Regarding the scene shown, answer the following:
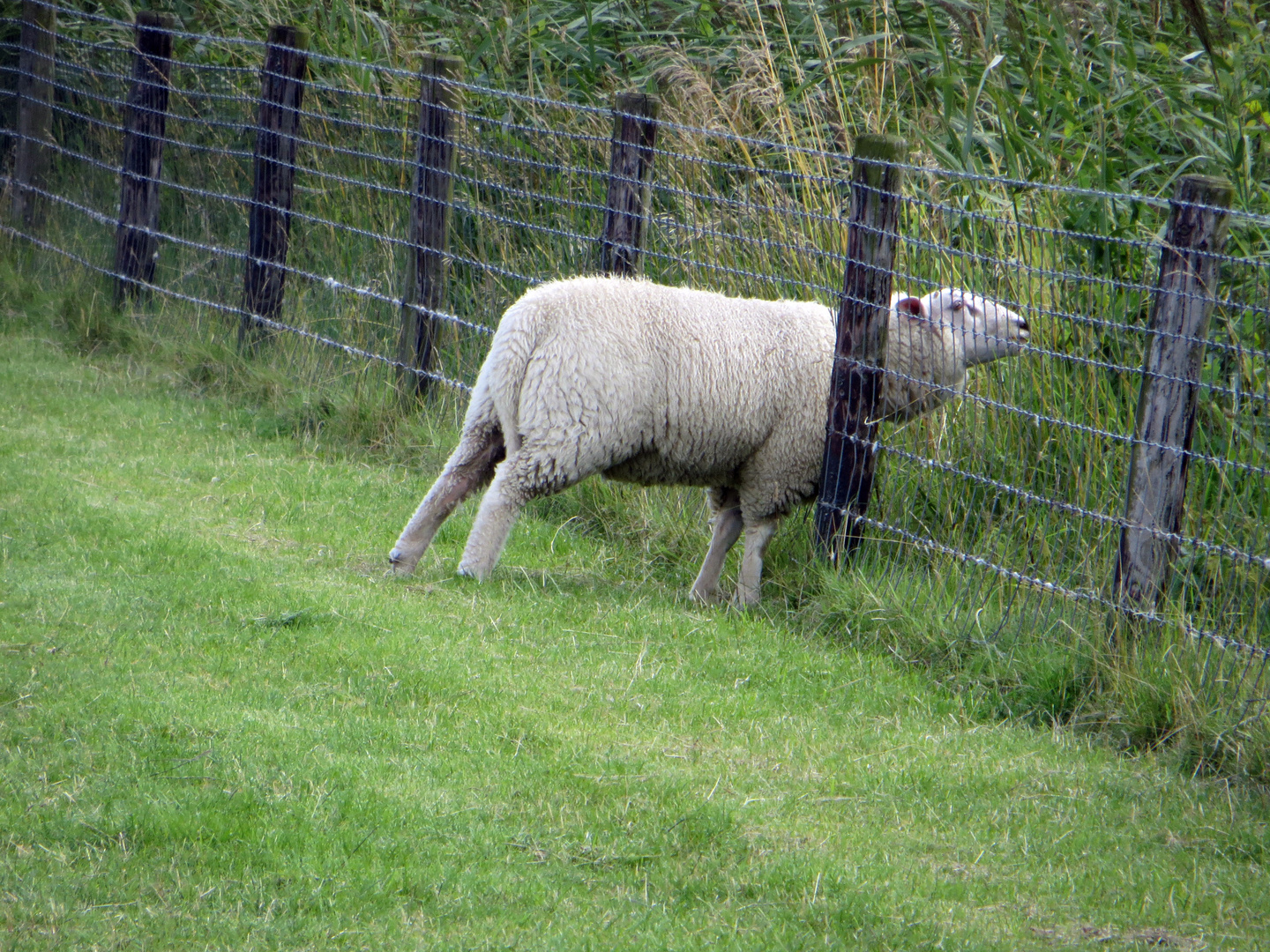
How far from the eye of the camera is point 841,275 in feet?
19.5

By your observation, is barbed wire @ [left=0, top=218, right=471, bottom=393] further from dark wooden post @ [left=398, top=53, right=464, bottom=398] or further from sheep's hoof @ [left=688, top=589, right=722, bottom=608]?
sheep's hoof @ [left=688, top=589, right=722, bottom=608]

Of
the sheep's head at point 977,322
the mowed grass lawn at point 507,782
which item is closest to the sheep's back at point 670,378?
the sheep's head at point 977,322

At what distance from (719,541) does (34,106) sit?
7.15 meters

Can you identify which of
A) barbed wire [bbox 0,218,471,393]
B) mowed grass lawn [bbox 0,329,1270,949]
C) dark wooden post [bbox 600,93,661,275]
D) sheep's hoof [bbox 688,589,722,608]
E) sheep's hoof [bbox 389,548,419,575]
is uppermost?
dark wooden post [bbox 600,93,661,275]

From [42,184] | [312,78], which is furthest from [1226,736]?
[42,184]

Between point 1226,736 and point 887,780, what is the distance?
0.97 m

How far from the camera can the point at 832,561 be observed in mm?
5281

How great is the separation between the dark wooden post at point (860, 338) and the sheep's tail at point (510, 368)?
113 cm

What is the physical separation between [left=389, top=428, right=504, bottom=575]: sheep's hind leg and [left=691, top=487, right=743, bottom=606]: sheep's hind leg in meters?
0.88

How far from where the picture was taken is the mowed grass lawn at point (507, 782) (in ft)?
9.71

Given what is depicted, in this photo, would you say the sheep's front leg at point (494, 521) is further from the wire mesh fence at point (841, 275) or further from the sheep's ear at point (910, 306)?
the sheep's ear at point (910, 306)

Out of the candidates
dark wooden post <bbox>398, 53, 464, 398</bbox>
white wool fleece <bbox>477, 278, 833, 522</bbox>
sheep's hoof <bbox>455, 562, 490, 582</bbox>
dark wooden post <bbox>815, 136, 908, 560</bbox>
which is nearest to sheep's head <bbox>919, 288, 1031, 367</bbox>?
dark wooden post <bbox>815, 136, 908, 560</bbox>

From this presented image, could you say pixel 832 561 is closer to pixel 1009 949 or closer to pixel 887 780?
pixel 887 780

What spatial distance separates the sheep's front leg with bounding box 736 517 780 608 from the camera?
533 cm
